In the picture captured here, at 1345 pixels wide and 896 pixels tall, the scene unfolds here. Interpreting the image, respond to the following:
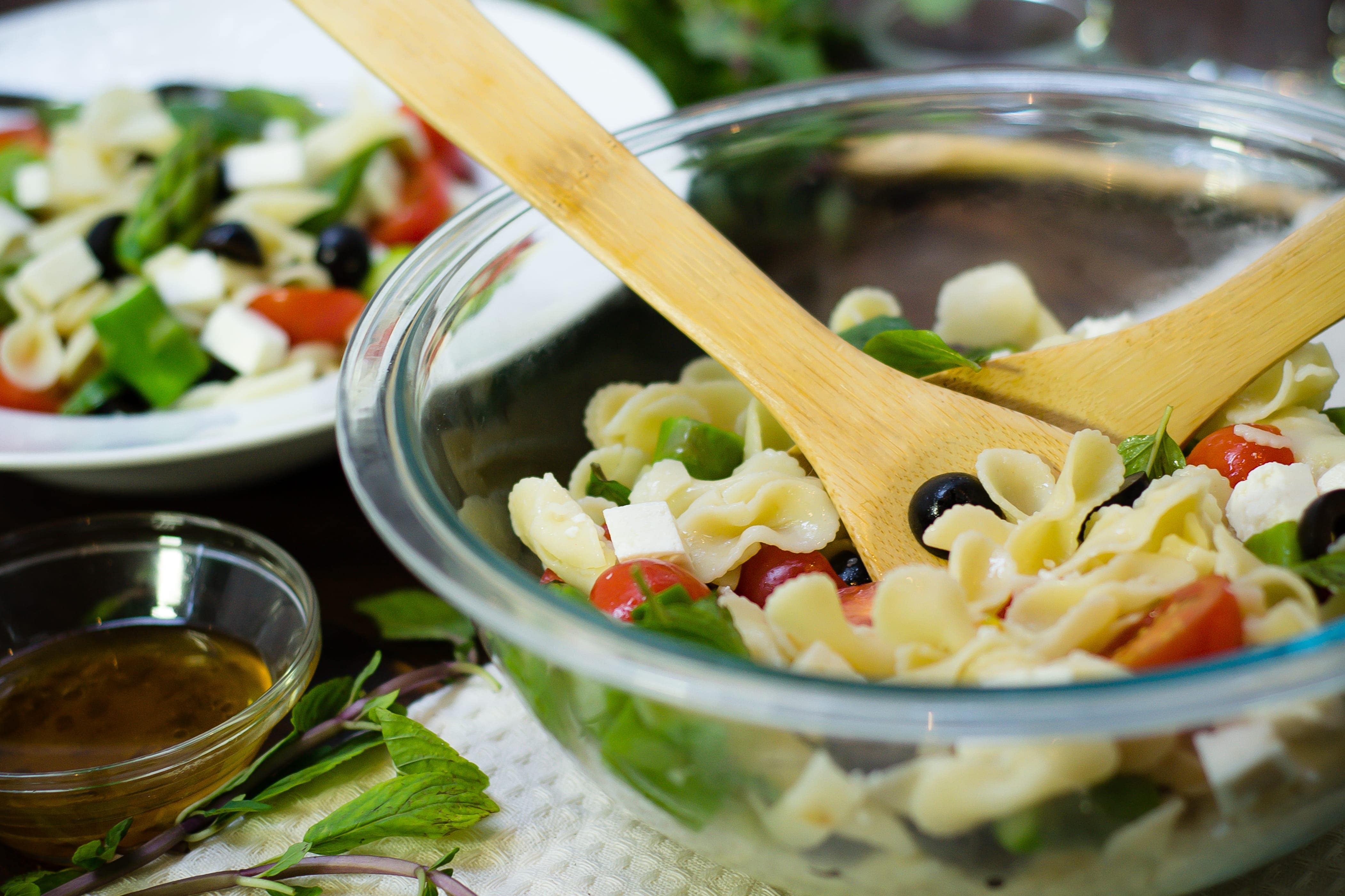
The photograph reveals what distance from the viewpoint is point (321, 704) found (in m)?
1.14

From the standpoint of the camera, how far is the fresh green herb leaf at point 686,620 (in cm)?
82

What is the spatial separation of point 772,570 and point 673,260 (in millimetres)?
317

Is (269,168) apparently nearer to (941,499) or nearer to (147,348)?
(147,348)

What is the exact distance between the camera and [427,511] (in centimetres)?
81

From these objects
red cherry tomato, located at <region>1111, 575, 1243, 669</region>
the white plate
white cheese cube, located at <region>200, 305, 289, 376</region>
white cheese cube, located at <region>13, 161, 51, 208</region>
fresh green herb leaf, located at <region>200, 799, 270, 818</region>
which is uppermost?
the white plate

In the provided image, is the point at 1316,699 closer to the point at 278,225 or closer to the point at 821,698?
the point at 821,698

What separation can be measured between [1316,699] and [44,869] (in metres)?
1.10

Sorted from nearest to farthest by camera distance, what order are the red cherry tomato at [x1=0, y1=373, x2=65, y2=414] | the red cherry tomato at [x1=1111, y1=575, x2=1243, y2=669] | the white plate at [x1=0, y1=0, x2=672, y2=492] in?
the red cherry tomato at [x1=1111, y1=575, x2=1243, y2=669] → the red cherry tomato at [x1=0, y1=373, x2=65, y2=414] → the white plate at [x1=0, y1=0, x2=672, y2=492]

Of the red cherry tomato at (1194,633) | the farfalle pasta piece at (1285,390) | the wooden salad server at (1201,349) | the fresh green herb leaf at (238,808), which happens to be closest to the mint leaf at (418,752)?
the fresh green herb leaf at (238,808)

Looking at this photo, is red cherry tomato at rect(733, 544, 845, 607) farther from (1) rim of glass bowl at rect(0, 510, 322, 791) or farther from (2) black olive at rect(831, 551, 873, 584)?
(1) rim of glass bowl at rect(0, 510, 322, 791)

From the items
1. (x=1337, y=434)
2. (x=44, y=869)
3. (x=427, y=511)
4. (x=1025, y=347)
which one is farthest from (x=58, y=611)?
(x=1337, y=434)

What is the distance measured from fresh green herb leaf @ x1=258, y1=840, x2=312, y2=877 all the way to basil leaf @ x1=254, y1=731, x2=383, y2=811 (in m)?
0.10

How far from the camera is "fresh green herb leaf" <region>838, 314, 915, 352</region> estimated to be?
1.27 meters

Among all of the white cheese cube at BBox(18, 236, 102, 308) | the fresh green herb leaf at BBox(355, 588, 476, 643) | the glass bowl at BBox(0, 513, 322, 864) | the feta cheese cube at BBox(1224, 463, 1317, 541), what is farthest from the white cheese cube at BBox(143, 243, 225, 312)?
the feta cheese cube at BBox(1224, 463, 1317, 541)
